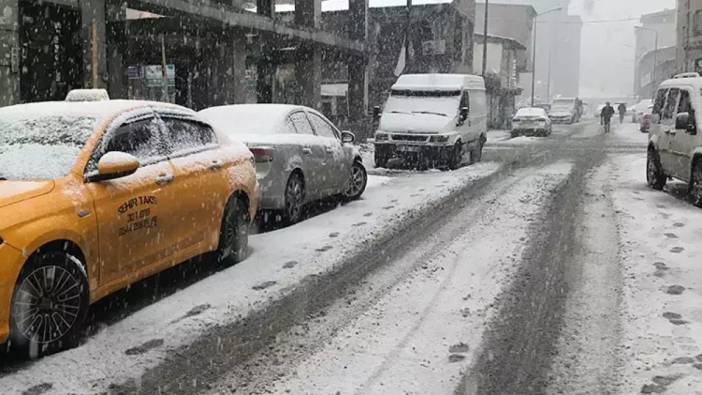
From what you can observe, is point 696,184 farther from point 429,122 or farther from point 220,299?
point 220,299

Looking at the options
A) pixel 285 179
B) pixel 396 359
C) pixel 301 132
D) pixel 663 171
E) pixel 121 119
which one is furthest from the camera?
pixel 663 171

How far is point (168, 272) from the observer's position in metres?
6.98

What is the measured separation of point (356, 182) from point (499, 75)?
44763 mm

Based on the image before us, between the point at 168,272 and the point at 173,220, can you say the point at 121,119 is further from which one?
the point at 168,272

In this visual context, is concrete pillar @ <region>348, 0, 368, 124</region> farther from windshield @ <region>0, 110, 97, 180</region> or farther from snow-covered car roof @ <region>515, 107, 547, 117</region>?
windshield @ <region>0, 110, 97, 180</region>

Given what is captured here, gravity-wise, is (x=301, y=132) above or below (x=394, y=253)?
above

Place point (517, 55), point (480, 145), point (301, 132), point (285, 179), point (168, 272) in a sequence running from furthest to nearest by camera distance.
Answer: point (517, 55) < point (480, 145) < point (301, 132) < point (285, 179) < point (168, 272)

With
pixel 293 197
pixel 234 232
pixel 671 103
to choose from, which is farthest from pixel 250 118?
pixel 671 103

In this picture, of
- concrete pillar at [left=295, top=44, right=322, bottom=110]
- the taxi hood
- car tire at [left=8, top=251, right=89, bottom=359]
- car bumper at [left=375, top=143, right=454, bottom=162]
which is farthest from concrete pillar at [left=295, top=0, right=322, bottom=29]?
car tire at [left=8, top=251, right=89, bottom=359]

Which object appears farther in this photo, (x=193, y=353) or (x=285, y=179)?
(x=285, y=179)

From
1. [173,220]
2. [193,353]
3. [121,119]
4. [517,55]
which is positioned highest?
[517,55]

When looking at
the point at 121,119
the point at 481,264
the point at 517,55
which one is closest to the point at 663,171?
the point at 481,264

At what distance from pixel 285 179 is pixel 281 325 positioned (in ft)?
12.9

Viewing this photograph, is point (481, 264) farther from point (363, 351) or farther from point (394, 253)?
point (363, 351)
